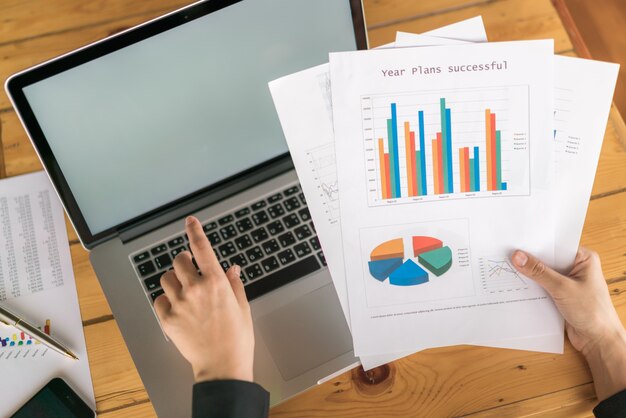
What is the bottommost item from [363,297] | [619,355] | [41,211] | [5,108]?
[619,355]

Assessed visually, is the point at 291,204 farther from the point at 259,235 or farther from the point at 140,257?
the point at 140,257

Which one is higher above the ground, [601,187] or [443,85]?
[443,85]

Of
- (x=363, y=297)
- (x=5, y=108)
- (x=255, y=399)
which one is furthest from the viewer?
(x=5, y=108)

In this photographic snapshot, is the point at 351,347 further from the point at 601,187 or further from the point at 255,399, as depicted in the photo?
the point at 601,187

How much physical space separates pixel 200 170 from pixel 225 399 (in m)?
0.30

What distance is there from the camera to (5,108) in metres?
0.87

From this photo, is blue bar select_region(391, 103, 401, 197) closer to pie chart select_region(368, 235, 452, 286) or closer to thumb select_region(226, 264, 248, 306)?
pie chart select_region(368, 235, 452, 286)

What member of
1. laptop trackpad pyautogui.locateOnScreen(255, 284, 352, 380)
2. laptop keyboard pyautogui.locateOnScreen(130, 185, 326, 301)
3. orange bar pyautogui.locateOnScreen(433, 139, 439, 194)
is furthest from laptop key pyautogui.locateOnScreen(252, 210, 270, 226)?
orange bar pyautogui.locateOnScreen(433, 139, 439, 194)

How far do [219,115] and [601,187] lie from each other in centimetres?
53

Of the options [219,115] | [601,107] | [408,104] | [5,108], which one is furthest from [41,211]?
[601,107]

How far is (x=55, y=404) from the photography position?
2.43 ft

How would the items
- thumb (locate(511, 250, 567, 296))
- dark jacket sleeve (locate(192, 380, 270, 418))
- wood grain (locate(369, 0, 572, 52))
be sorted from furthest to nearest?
wood grain (locate(369, 0, 572, 52)) < thumb (locate(511, 250, 567, 296)) < dark jacket sleeve (locate(192, 380, 270, 418))

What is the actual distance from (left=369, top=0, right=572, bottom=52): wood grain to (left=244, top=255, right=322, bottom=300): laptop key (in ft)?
1.14

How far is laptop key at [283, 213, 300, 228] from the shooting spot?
31.6 inches
